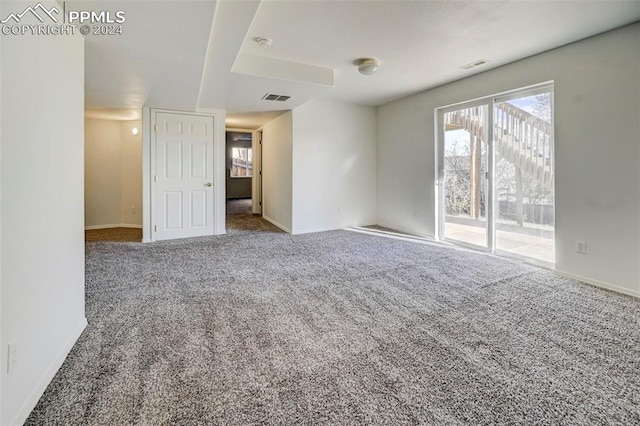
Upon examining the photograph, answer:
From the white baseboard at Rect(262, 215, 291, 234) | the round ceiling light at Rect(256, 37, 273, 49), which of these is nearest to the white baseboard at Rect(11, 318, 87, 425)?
the round ceiling light at Rect(256, 37, 273, 49)

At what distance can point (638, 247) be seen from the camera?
9.19ft

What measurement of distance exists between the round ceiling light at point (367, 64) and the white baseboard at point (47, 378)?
366 cm

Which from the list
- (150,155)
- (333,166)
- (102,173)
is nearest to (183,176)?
(150,155)

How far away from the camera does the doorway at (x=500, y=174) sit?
361cm

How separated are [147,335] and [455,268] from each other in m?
3.11

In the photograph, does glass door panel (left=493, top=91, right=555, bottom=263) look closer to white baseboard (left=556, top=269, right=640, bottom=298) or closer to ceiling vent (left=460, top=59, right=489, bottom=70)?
white baseboard (left=556, top=269, right=640, bottom=298)

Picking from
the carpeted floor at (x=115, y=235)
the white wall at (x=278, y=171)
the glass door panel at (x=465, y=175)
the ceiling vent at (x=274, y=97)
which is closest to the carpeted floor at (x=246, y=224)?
the white wall at (x=278, y=171)

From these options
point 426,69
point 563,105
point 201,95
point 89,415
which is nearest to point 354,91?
point 426,69

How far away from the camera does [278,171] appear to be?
20.3 ft

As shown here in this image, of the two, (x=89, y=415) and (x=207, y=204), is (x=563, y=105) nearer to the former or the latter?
(x=89, y=415)

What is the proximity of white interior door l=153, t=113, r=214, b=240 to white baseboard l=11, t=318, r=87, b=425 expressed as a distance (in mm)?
3239

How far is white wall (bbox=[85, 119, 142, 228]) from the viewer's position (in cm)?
603

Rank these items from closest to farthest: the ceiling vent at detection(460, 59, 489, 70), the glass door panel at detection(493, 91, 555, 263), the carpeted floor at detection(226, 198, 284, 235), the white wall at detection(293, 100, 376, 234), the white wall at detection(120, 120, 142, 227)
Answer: the glass door panel at detection(493, 91, 555, 263) < the ceiling vent at detection(460, 59, 489, 70) < the white wall at detection(293, 100, 376, 234) < the carpeted floor at detection(226, 198, 284, 235) < the white wall at detection(120, 120, 142, 227)

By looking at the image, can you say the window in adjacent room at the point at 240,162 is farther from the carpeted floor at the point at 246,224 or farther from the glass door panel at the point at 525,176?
the glass door panel at the point at 525,176
